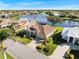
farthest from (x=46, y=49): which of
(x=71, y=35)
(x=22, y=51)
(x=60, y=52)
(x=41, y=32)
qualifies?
(x=41, y=32)

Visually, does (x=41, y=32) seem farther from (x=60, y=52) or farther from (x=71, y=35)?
(x=60, y=52)

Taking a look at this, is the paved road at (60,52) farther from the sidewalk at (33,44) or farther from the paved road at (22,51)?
the sidewalk at (33,44)

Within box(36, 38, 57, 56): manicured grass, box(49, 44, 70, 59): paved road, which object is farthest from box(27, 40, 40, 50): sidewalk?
box(49, 44, 70, 59): paved road

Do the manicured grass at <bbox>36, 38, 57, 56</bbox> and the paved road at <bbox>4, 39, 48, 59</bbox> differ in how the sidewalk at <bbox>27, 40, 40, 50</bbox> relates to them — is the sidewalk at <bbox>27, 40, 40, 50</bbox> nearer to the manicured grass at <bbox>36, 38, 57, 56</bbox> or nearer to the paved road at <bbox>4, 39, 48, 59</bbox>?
the paved road at <bbox>4, 39, 48, 59</bbox>

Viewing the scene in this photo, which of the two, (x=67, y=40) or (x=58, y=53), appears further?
(x=67, y=40)

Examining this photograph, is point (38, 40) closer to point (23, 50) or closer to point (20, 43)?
point (20, 43)

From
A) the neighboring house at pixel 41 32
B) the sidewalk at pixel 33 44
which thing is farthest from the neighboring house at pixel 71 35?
the sidewalk at pixel 33 44

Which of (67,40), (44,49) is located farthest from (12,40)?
(67,40)
